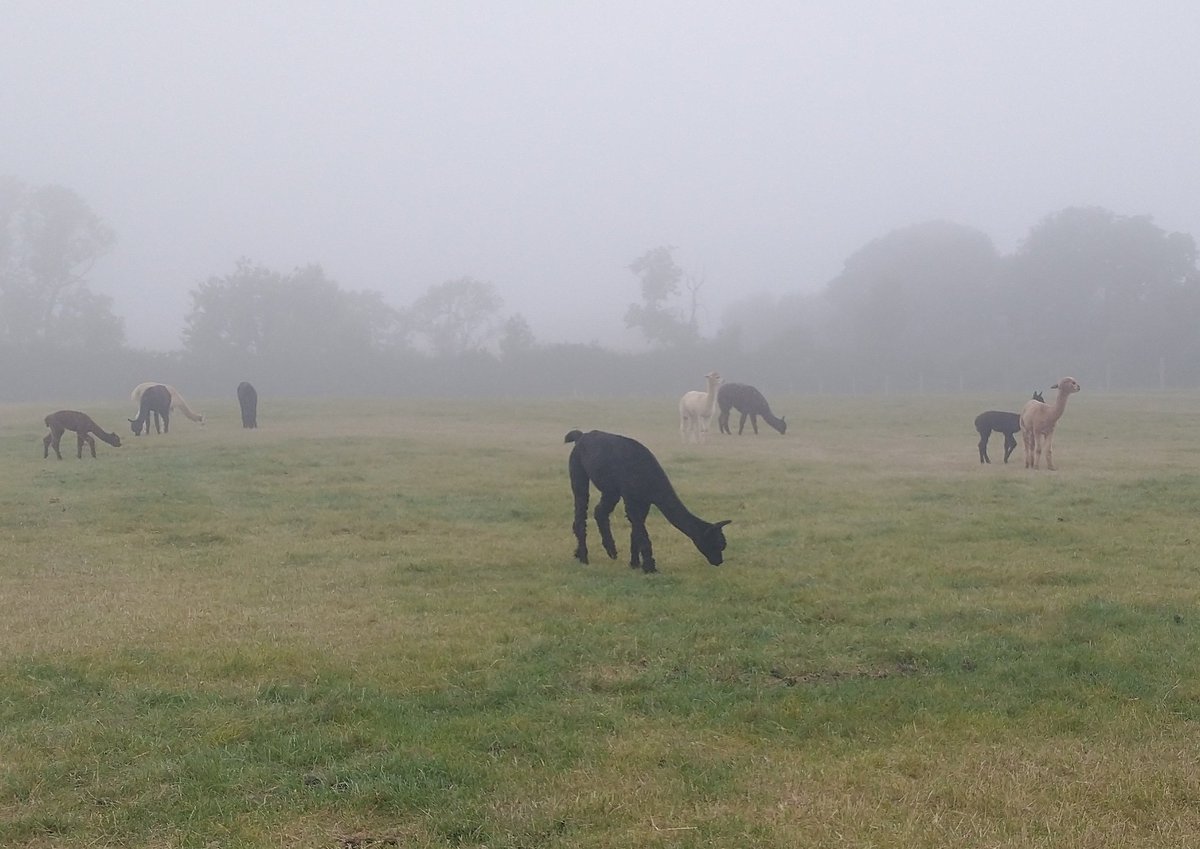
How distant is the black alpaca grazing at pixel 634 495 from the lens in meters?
10.9

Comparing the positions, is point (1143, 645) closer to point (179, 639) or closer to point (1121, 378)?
point (179, 639)

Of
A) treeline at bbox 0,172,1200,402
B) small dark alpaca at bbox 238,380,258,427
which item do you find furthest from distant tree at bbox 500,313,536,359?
→ small dark alpaca at bbox 238,380,258,427

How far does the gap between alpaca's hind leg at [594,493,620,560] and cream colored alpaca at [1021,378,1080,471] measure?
11.5 metres

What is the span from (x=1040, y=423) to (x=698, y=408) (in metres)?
9.23

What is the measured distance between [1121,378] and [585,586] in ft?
212

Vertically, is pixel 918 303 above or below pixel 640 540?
above

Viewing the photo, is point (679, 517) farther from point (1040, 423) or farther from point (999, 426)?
point (999, 426)

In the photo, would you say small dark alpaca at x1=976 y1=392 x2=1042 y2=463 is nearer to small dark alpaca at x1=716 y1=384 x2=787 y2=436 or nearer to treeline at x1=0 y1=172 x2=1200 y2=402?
small dark alpaca at x1=716 y1=384 x2=787 y2=436

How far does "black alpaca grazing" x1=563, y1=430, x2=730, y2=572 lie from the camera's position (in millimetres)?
10898

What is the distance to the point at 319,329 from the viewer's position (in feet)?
250

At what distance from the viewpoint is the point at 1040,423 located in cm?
1945

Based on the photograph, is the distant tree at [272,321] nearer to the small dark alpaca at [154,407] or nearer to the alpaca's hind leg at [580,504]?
the small dark alpaca at [154,407]

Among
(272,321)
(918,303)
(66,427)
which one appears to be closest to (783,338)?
(918,303)

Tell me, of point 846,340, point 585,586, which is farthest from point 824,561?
point 846,340
